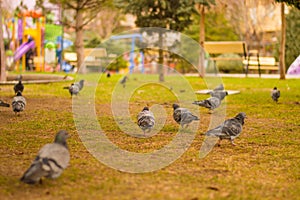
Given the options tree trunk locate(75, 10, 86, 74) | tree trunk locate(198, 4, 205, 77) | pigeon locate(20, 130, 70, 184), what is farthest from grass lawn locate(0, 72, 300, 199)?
tree trunk locate(198, 4, 205, 77)

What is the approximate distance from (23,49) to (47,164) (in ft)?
89.1

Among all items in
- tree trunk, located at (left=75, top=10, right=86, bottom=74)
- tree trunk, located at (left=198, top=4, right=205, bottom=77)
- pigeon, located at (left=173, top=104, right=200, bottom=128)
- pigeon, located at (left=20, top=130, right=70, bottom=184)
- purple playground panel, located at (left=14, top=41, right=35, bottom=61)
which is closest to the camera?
pigeon, located at (left=20, top=130, right=70, bottom=184)

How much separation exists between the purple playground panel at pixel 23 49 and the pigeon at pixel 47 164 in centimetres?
2675

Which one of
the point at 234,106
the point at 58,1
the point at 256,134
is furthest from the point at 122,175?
the point at 58,1

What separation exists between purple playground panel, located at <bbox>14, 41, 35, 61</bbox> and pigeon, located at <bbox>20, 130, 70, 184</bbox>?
26.7 metres

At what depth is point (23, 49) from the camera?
98.7 ft

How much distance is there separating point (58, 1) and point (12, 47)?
16.0 metres

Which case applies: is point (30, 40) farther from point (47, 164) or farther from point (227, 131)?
point (47, 164)

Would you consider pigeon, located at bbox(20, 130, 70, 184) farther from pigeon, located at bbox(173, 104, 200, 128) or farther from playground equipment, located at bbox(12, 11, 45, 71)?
playground equipment, located at bbox(12, 11, 45, 71)

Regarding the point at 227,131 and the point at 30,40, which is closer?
the point at 227,131

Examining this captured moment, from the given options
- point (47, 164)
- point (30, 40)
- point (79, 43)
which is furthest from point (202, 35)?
point (47, 164)

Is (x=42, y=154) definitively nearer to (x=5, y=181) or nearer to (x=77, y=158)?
(x=5, y=181)

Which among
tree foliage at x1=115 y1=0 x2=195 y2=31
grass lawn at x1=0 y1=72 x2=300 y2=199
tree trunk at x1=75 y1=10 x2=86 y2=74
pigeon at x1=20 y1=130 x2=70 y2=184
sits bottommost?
grass lawn at x1=0 y1=72 x2=300 y2=199

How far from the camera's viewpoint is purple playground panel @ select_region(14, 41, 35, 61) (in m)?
30.0
